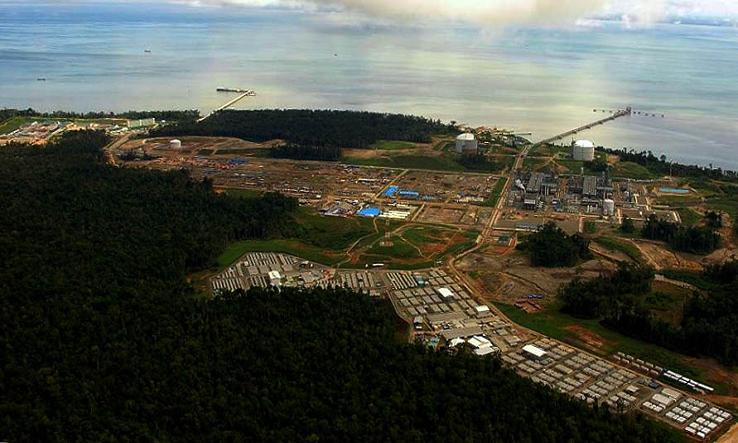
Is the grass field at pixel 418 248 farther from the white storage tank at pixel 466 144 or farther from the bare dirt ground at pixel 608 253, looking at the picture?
the white storage tank at pixel 466 144

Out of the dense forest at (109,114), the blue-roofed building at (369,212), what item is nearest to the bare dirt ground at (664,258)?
the blue-roofed building at (369,212)

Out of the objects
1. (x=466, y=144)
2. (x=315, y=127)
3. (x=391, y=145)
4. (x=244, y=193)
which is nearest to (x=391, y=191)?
(x=244, y=193)

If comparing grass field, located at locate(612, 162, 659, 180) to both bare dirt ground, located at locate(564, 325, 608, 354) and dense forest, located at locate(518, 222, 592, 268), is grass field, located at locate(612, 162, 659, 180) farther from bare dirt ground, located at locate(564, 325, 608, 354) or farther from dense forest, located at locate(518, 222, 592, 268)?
bare dirt ground, located at locate(564, 325, 608, 354)

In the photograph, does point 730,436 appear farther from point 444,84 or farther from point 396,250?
point 444,84

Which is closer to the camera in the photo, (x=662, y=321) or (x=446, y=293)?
(x=662, y=321)

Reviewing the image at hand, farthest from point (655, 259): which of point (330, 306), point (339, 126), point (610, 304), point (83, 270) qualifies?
point (339, 126)

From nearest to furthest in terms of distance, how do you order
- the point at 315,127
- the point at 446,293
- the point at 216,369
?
the point at 216,369 < the point at 446,293 < the point at 315,127

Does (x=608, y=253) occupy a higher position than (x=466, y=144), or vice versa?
(x=466, y=144)
